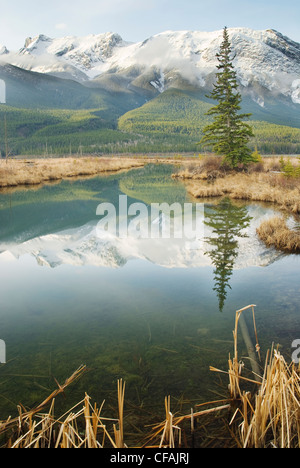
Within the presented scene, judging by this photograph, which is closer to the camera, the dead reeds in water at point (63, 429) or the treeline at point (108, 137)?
the dead reeds in water at point (63, 429)

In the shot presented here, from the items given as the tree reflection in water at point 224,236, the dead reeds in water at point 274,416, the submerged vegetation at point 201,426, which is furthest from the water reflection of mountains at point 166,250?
the dead reeds in water at point 274,416

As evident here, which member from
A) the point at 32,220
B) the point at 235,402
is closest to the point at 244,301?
the point at 235,402

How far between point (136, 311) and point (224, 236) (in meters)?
7.68

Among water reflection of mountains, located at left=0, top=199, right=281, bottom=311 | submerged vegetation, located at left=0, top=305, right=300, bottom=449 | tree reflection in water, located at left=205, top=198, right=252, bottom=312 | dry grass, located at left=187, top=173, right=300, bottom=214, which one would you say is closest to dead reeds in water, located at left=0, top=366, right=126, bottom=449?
submerged vegetation, located at left=0, top=305, right=300, bottom=449

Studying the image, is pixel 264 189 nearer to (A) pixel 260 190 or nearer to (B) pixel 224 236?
(A) pixel 260 190

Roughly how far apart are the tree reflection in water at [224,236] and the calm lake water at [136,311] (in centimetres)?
6

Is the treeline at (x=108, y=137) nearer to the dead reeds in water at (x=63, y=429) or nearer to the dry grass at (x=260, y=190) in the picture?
the dry grass at (x=260, y=190)

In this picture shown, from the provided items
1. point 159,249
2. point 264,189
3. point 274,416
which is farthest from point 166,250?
point 264,189

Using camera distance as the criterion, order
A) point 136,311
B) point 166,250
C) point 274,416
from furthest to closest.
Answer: point 166,250
point 136,311
point 274,416

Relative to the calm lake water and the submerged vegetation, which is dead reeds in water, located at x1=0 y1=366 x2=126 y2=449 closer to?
the submerged vegetation

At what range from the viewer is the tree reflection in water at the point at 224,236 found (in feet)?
30.1

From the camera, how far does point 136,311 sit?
7281 millimetres

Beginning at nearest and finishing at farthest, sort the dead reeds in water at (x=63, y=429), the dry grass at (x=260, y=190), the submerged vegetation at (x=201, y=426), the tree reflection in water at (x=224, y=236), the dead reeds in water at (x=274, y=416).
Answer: the dead reeds in water at (x=63, y=429) < the submerged vegetation at (x=201, y=426) < the dead reeds in water at (x=274, y=416) < the tree reflection in water at (x=224, y=236) < the dry grass at (x=260, y=190)

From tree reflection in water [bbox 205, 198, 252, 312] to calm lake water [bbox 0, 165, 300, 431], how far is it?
0.06 metres
